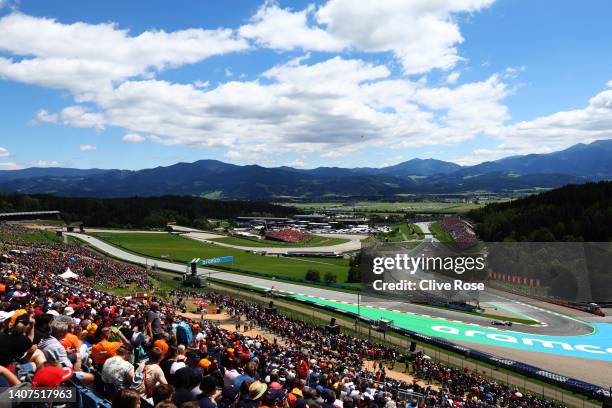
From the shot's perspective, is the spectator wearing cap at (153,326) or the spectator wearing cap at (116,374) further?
the spectator wearing cap at (153,326)

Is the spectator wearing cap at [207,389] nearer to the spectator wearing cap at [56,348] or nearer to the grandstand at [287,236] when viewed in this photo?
the spectator wearing cap at [56,348]

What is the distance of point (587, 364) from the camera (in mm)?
29406

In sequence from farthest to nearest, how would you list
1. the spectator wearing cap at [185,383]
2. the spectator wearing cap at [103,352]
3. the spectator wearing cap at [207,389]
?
the spectator wearing cap at [103,352]
the spectator wearing cap at [207,389]
the spectator wearing cap at [185,383]

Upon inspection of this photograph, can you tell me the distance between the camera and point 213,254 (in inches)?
3270

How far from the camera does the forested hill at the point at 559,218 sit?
251ft

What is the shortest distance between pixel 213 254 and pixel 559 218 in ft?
211

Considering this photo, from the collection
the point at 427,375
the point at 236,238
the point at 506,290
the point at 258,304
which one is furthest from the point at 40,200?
the point at 427,375

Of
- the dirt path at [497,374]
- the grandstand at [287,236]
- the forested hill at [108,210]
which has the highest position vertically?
the forested hill at [108,210]

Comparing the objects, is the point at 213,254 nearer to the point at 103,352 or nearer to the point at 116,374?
the point at 103,352

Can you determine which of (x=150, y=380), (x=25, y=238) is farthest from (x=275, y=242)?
(x=150, y=380)

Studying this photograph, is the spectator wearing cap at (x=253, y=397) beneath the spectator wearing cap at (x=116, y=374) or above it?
beneath

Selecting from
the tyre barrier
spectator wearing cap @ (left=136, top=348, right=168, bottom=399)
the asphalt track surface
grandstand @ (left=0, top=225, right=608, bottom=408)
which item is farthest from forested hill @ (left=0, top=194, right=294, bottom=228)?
spectator wearing cap @ (left=136, top=348, right=168, bottom=399)

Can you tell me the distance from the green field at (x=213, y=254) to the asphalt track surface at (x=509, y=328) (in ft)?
45.0

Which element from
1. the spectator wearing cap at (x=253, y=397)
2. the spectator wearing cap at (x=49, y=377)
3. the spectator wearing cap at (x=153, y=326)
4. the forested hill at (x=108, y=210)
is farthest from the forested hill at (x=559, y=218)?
the forested hill at (x=108, y=210)
